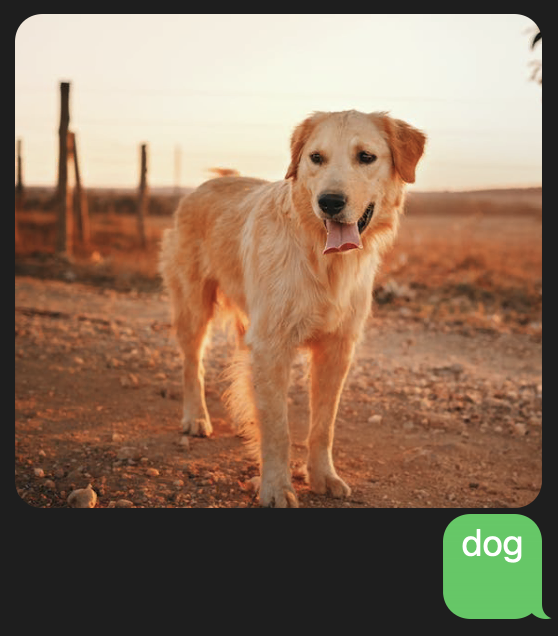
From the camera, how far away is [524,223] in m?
31.1

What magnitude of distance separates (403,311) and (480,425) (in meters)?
4.47

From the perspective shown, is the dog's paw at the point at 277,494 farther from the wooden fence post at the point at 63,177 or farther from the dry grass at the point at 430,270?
the wooden fence post at the point at 63,177

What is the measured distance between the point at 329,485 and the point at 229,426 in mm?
1502

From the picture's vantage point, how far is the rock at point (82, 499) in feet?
13.1

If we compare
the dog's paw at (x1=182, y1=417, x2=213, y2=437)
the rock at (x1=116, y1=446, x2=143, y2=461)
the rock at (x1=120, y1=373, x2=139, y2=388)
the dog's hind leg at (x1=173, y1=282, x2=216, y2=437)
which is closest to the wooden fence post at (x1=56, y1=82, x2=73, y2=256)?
the rock at (x1=120, y1=373, x2=139, y2=388)

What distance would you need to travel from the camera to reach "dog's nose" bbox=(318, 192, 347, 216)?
144 inches

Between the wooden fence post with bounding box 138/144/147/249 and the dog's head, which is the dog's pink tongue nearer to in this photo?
the dog's head

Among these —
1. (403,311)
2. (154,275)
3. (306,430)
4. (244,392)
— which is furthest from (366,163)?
(154,275)

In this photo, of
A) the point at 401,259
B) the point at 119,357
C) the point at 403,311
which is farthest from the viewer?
the point at 401,259

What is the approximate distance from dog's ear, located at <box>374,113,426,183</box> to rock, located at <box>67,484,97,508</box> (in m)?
2.67

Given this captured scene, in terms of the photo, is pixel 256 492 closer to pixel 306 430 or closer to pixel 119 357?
pixel 306 430

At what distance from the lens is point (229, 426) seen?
5750 millimetres

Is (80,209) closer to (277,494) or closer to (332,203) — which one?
(277,494)

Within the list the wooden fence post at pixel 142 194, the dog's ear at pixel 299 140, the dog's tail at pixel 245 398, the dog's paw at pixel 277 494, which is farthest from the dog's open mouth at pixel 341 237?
the wooden fence post at pixel 142 194
